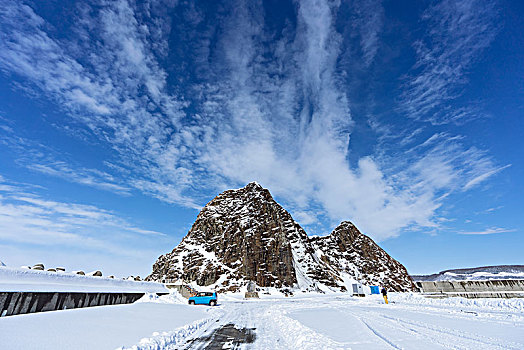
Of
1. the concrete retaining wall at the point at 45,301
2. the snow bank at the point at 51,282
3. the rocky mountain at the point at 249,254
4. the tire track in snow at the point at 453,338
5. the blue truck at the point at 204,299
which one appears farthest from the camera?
the rocky mountain at the point at 249,254

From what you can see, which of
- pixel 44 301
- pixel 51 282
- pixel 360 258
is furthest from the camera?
pixel 360 258

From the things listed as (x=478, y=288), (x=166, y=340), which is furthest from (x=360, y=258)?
(x=166, y=340)

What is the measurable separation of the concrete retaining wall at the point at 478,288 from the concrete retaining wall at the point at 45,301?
37.1 m

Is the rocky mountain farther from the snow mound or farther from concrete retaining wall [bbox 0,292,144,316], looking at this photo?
concrete retaining wall [bbox 0,292,144,316]

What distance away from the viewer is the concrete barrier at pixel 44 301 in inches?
403

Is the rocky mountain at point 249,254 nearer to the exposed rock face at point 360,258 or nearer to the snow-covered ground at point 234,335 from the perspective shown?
the exposed rock face at point 360,258

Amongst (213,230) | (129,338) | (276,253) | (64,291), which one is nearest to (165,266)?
(213,230)

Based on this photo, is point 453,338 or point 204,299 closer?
point 453,338

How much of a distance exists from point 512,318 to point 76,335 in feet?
66.0

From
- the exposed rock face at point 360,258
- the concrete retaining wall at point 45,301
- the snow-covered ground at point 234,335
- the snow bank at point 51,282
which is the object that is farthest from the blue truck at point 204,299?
the exposed rock face at point 360,258

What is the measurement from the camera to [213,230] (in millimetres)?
100562

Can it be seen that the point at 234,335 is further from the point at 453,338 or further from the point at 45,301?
the point at 45,301

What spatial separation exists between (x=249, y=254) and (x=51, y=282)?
79990mm

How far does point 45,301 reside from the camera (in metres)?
12.0
